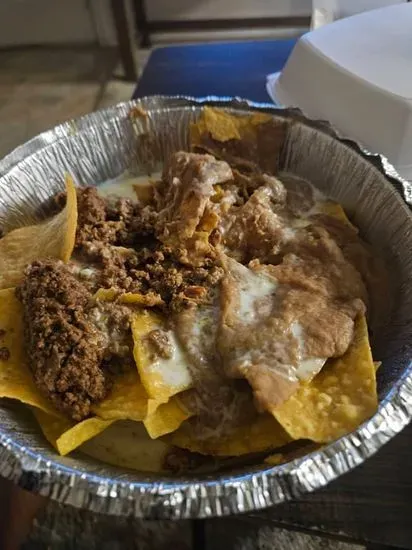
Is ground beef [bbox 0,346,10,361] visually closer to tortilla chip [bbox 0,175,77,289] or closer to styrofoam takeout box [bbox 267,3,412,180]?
tortilla chip [bbox 0,175,77,289]

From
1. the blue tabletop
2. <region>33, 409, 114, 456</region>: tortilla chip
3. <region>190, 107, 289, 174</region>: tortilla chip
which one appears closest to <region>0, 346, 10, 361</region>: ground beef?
<region>33, 409, 114, 456</region>: tortilla chip

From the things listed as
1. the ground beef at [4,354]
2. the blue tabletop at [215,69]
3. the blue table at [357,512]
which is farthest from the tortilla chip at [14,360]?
the blue tabletop at [215,69]

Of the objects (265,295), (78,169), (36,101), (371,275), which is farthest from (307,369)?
(36,101)

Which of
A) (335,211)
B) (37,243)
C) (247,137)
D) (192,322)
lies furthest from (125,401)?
(247,137)

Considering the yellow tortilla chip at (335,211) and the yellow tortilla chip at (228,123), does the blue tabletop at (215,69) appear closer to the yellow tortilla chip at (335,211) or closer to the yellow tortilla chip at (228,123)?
the yellow tortilla chip at (228,123)

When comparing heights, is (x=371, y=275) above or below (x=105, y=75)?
Result: above

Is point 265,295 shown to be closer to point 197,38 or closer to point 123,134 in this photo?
point 123,134
